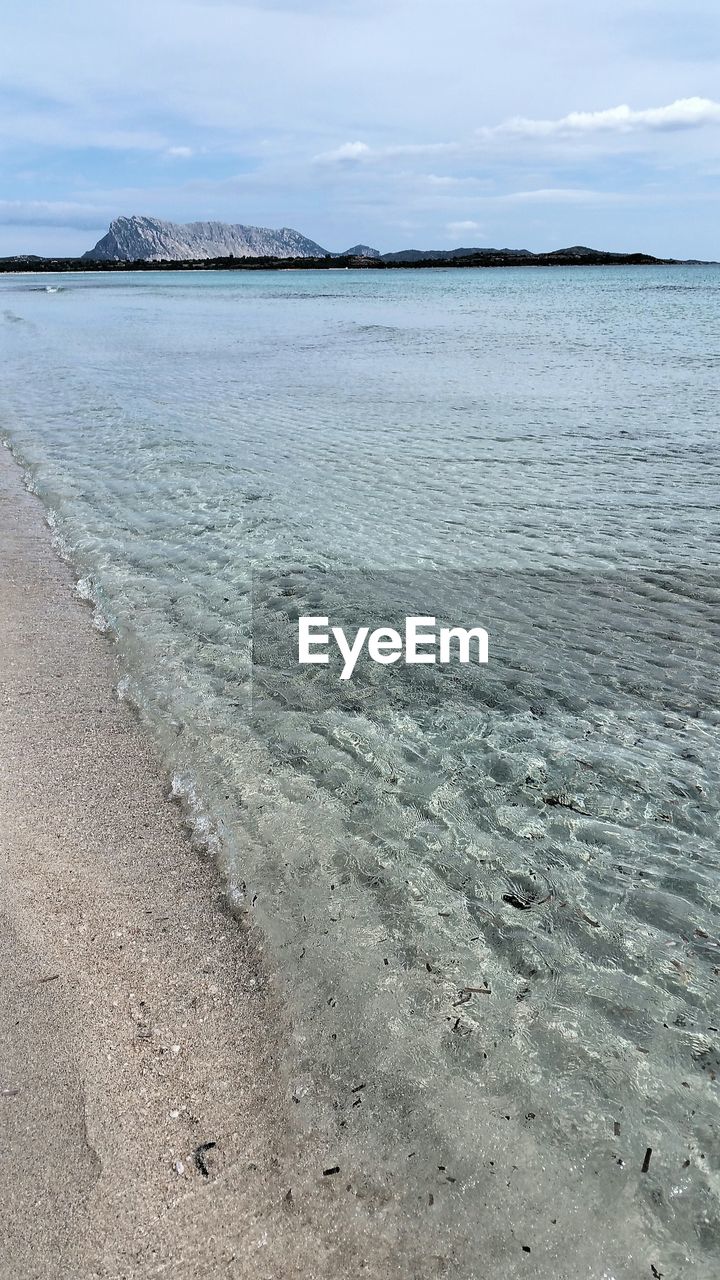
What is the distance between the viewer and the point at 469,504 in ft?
33.5

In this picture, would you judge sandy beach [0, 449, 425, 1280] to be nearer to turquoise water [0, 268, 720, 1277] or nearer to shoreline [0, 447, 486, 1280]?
shoreline [0, 447, 486, 1280]

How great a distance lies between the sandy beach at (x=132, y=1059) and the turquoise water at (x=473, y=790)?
0.62 ft

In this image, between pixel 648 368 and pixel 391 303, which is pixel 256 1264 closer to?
pixel 648 368

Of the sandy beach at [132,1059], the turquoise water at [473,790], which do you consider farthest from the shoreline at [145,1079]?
the turquoise water at [473,790]

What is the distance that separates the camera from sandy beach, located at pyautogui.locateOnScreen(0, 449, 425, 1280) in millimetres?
2377

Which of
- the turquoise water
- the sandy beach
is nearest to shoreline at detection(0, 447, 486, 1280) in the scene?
the sandy beach

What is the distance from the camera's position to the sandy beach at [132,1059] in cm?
238

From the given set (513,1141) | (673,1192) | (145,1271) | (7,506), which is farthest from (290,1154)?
(7,506)

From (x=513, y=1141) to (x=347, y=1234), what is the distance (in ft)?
2.18

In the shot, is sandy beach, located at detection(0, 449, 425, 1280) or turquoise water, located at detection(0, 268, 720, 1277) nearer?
sandy beach, located at detection(0, 449, 425, 1280)

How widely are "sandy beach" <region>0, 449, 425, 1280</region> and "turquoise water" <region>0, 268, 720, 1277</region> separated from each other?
189mm

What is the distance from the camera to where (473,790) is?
459 cm

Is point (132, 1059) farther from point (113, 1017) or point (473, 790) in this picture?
point (473, 790)

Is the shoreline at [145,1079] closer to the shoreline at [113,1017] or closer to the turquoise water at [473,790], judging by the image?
the shoreline at [113,1017]
